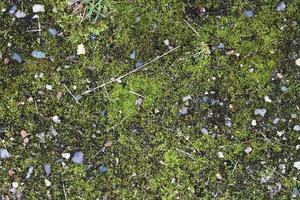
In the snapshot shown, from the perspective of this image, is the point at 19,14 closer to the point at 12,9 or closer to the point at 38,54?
the point at 12,9

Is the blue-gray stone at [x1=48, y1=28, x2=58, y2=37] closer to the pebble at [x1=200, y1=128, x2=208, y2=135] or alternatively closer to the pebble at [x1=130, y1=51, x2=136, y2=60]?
the pebble at [x1=130, y1=51, x2=136, y2=60]

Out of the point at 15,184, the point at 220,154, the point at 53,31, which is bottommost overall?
the point at 15,184

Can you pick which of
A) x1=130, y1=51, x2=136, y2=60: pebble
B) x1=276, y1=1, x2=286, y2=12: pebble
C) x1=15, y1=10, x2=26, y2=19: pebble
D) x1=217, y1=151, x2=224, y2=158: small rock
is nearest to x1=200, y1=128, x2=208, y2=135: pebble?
x1=217, y1=151, x2=224, y2=158: small rock

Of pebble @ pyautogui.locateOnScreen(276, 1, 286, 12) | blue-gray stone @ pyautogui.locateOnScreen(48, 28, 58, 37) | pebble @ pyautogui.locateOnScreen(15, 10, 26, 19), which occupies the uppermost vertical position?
pebble @ pyautogui.locateOnScreen(276, 1, 286, 12)

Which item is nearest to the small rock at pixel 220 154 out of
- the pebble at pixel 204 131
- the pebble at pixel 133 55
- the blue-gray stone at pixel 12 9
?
the pebble at pixel 204 131

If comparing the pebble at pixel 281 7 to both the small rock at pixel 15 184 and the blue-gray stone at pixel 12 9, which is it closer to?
the blue-gray stone at pixel 12 9

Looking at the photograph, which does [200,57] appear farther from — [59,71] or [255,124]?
[59,71]

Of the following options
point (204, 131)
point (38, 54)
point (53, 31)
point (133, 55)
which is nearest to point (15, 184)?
point (38, 54)

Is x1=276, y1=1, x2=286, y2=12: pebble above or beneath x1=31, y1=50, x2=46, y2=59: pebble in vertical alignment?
above

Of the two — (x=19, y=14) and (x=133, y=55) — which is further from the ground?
(x=19, y=14)

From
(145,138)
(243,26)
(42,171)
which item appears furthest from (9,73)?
(243,26)

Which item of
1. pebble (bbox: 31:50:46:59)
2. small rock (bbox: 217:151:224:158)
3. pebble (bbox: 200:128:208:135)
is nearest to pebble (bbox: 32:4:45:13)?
pebble (bbox: 31:50:46:59)
